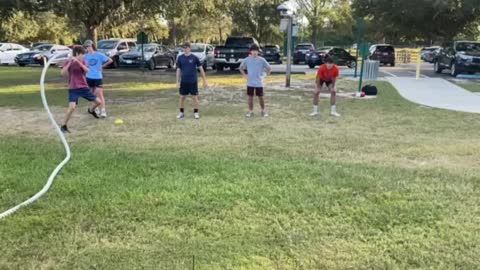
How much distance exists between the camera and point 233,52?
85.0 ft

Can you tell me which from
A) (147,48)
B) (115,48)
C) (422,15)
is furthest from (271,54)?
(115,48)

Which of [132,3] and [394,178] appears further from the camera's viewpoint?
[132,3]

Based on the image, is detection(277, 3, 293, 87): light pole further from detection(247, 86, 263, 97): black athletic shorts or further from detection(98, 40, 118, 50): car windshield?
detection(98, 40, 118, 50): car windshield

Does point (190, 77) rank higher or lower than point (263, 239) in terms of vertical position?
higher

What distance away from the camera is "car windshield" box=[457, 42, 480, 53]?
82.4ft

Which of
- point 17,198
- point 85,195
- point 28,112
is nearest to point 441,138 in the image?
point 85,195

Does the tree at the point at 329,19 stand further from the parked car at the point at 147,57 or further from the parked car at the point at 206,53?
the parked car at the point at 147,57

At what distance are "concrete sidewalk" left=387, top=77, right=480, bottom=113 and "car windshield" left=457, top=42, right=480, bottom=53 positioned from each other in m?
6.66

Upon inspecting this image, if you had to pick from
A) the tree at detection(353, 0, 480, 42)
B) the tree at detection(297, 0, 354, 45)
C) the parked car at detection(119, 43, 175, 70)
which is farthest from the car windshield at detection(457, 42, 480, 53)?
the tree at detection(297, 0, 354, 45)

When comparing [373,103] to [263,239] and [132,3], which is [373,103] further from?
[132,3]

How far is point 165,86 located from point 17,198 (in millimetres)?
12802

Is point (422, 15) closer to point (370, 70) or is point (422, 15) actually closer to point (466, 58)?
point (466, 58)

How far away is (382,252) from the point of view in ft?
12.7

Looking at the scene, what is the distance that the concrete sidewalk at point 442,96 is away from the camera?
42.1ft
